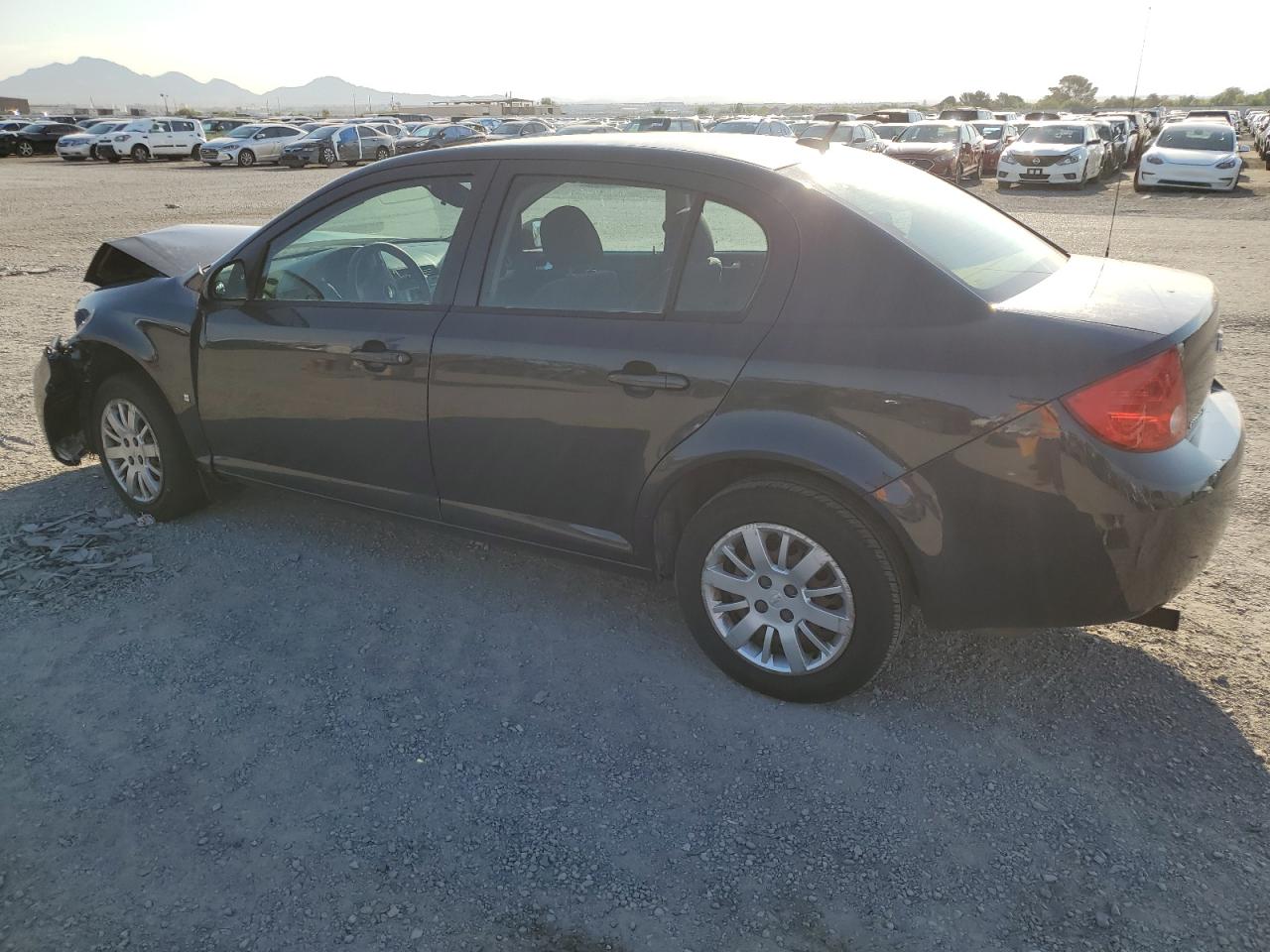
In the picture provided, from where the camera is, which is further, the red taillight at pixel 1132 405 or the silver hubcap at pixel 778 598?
the silver hubcap at pixel 778 598

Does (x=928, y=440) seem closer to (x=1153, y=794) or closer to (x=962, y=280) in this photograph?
(x=962, y=280)

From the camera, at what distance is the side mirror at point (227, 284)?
430 centimetres

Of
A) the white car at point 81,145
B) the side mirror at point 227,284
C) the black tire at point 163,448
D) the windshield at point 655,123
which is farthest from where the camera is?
the white car at point 81,145

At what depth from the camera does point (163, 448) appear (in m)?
4.67

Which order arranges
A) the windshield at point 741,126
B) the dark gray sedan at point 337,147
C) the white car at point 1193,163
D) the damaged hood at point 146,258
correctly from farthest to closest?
the dark gray sedan at point 337,147
the windshield at point 741,126
the white car at point 1193,163
the damaged hood at point 146,258

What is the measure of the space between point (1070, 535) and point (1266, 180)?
28871mm

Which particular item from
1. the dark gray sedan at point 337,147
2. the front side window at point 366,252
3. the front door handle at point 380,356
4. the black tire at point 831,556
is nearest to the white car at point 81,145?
the dark gray sedan at point 337,147

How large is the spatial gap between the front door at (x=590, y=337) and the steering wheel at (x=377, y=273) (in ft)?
1.53

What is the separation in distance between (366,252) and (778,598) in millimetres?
2382

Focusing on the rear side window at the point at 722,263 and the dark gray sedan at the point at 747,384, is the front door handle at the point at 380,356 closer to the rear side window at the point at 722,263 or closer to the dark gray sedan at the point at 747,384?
the dark gray sedan at the point at 747,384

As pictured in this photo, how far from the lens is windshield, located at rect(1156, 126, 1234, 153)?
23078 millimetres

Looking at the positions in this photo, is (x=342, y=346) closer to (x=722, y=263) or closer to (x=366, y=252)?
(x=366, y=252)

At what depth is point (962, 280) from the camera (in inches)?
118

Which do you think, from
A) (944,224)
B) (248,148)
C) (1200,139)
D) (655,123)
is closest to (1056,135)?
(1200,139)
